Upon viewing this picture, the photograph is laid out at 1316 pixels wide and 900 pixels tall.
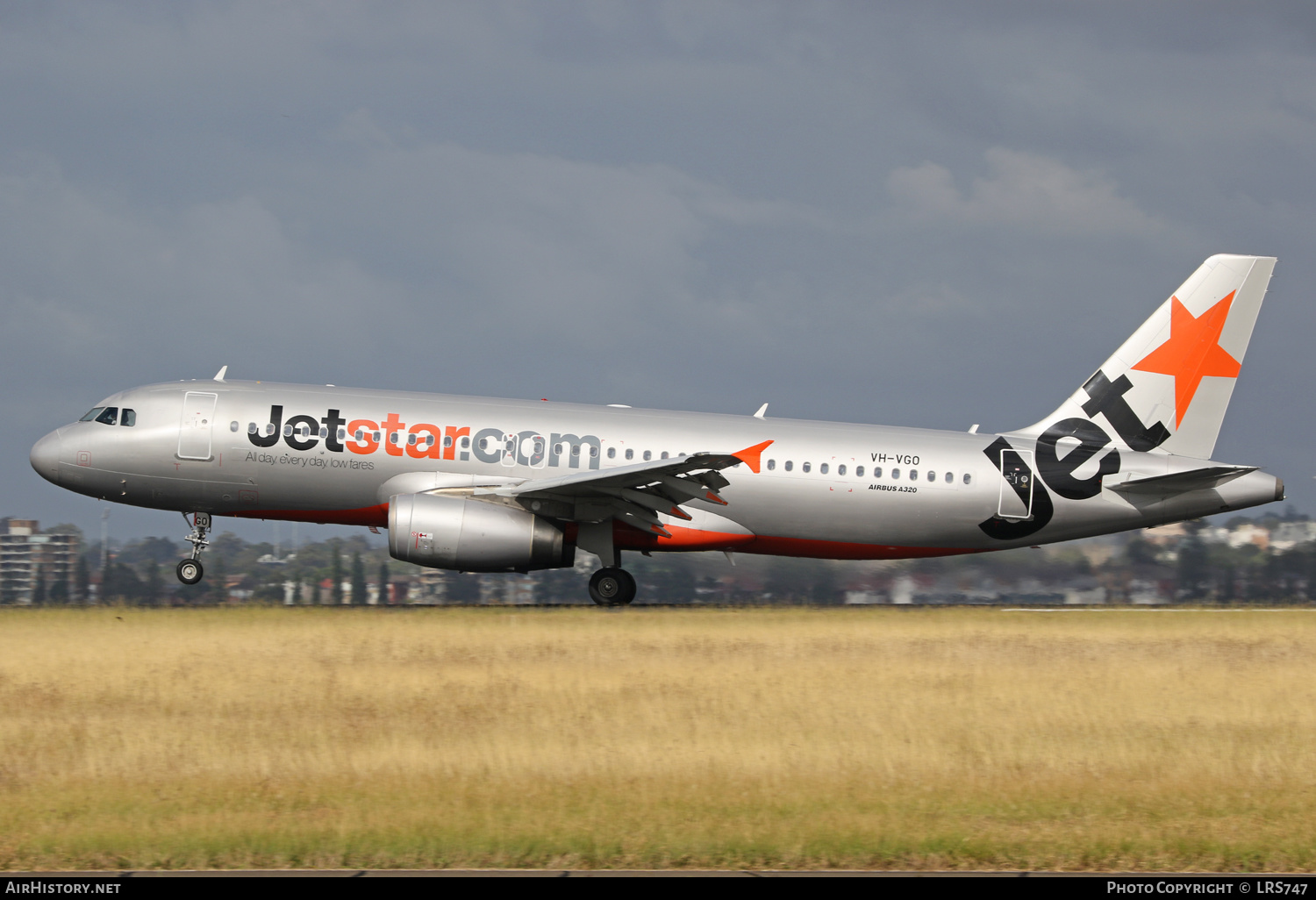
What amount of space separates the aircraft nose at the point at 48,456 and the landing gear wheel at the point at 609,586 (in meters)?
10.5

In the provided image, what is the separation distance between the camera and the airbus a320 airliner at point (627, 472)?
79.9 feet

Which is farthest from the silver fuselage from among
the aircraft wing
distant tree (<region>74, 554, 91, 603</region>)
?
distant tree (<region>74, 554, 91, 603</region>)

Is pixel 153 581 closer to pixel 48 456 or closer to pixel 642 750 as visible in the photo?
pixel 48 456

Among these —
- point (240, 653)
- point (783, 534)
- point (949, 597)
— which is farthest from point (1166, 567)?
point (240, 653)

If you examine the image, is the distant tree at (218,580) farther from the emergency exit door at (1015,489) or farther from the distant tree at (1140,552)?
the distant tree at (1140,552)

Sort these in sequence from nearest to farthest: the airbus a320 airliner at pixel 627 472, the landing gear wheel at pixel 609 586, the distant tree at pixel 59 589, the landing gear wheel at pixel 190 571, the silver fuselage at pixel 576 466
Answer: the airbus a320 airliner at pixel 627 472 → the silver fuselage at pixel 576 466 → the landing gear wheel at pixel 190 571 → the landing gear wheel at pixel 609 586 → the distant tree at pixel 59 589

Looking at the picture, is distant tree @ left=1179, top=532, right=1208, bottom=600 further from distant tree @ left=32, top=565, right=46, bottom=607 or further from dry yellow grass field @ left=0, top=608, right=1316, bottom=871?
distant tree @ left=32, top=565, right=46, bottom=607

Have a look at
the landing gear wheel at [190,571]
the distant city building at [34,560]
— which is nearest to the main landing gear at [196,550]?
the landing gear wheel at [190,571]

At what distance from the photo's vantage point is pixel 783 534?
26.1 m

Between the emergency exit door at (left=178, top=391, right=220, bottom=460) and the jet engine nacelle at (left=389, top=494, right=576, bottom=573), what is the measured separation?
4.05 metres

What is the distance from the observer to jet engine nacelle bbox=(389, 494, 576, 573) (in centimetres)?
2297

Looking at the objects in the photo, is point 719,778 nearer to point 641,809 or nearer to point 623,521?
point 641,809
